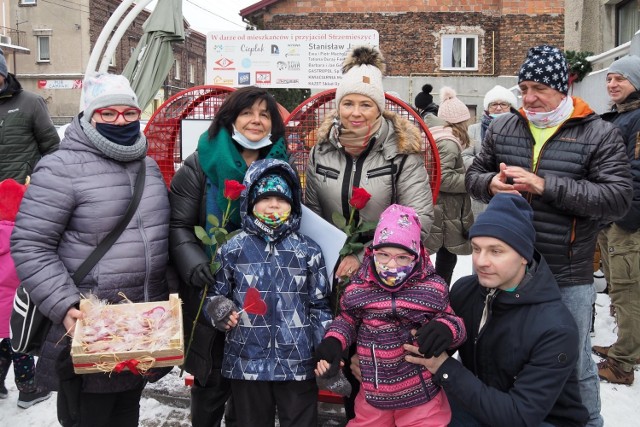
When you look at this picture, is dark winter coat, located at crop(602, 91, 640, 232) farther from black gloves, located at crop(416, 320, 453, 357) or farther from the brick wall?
the brick wall

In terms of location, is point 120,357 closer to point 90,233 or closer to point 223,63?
point 90,233

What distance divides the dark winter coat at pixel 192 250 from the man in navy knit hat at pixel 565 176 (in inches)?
48.8

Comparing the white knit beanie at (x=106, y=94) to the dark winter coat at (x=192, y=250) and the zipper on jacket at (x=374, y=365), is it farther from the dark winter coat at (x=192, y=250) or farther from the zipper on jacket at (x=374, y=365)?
the zipper on jacket at (x=374, y=365)

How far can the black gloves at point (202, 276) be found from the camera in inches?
101

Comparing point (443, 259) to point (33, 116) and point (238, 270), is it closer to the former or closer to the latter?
point (238, 270)

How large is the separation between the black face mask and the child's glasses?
4.14ft

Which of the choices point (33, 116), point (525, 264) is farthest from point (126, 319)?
point (33, 116)

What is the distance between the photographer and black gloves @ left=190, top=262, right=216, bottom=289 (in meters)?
2.56

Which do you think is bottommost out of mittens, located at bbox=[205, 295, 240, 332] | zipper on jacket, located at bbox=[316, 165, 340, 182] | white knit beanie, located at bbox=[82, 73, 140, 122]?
mittens, located at bbox=[205, 295, 240, 332]

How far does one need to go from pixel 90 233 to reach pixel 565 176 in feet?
7.22

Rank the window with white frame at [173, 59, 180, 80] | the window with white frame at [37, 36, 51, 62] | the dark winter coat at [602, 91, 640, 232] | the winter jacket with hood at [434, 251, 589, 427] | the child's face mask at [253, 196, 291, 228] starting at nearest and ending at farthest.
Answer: the winter jacket with hood at [434, 251, 589, 427], the child's face mask at [253, 196, 291, 228], the dark winter coat at [602, 91, 640, 232], the window with white frame at [37, 36, 51, 62], the window with white frame at [173, 59, 180, 80]

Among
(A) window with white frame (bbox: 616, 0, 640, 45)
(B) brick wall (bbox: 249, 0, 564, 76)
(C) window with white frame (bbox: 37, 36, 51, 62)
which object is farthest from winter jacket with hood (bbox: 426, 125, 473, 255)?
(C) window with white frame (bbox: 37, 36, 51, 62)

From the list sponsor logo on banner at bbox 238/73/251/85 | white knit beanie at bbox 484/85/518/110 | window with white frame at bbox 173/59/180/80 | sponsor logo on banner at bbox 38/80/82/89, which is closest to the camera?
white knit beanie at bbox 484/85/518/110

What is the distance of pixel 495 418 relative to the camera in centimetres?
230
